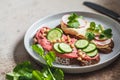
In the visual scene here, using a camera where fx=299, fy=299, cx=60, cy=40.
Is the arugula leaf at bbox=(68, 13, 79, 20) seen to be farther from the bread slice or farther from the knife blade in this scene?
the knife blade

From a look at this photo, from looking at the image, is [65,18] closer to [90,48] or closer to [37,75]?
[90,48]

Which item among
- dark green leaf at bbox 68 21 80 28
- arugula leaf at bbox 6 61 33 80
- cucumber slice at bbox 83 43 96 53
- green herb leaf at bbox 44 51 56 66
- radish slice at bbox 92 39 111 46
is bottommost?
arugula leaf at bbox 6 61 33 80

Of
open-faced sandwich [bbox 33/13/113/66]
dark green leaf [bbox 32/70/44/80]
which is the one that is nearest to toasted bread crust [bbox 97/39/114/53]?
open-faced sandwich [bbox 33/13/113/66]

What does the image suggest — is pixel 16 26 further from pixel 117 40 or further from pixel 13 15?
pixel 117 40

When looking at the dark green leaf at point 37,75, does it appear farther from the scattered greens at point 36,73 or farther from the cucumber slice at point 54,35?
the cucumber slice at point 54,35

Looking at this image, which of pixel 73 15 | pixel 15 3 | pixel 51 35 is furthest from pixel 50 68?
pixel 15 3
